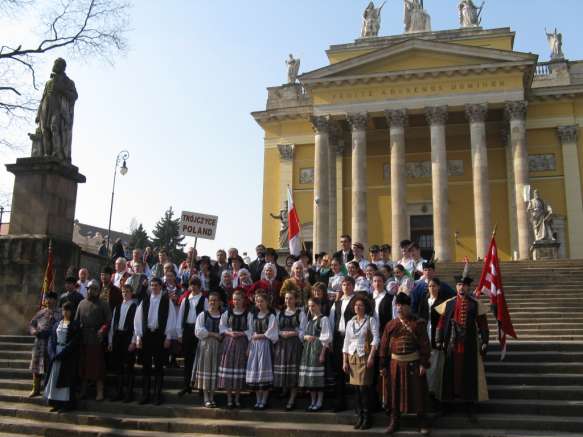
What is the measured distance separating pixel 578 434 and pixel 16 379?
977 centimetres

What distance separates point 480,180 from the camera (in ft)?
92.5

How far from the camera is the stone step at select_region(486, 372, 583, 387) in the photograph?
909 centimetres

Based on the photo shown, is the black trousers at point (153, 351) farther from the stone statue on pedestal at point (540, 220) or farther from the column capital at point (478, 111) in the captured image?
the column capital at point (478, 111)

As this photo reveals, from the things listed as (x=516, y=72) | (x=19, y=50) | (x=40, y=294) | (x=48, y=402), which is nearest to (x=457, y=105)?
(x=516, y=72)

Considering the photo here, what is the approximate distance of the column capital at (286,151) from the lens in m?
35.6

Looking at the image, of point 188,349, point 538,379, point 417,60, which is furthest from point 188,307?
point 417,60

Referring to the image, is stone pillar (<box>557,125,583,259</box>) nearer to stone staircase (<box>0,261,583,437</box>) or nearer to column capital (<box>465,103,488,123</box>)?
column capital (<box>465,103,488,123</box>)

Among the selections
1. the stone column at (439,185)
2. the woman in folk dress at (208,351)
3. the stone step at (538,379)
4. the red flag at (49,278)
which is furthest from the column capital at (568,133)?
the red flag at (49,278)

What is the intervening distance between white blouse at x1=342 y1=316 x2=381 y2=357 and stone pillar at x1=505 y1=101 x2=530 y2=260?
71.8ft

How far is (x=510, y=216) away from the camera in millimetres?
31609

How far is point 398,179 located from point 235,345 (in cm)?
2192

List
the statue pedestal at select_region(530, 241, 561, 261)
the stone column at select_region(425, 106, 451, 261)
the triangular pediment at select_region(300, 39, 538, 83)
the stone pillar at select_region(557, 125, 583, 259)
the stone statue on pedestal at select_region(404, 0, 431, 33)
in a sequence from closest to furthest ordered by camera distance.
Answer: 1. the statue pedestal at select_region(530, 241, 561, 261)
2. the stone column at select_region(425, 106, 451, 261)
3. the triangular pediment at select_region(300, 39, 538, 83)
4. the stone pillar at select_region(557, 125, 583, 259)
5. the stone statue on pedestal at select_region(404, 0, 431, 33)

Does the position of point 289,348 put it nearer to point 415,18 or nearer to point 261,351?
point 261,351

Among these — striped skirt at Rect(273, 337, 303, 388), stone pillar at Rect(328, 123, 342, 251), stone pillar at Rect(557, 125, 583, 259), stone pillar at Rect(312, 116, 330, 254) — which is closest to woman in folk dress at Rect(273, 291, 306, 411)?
striped skirt at Rect(273, 337, 303, 388)
